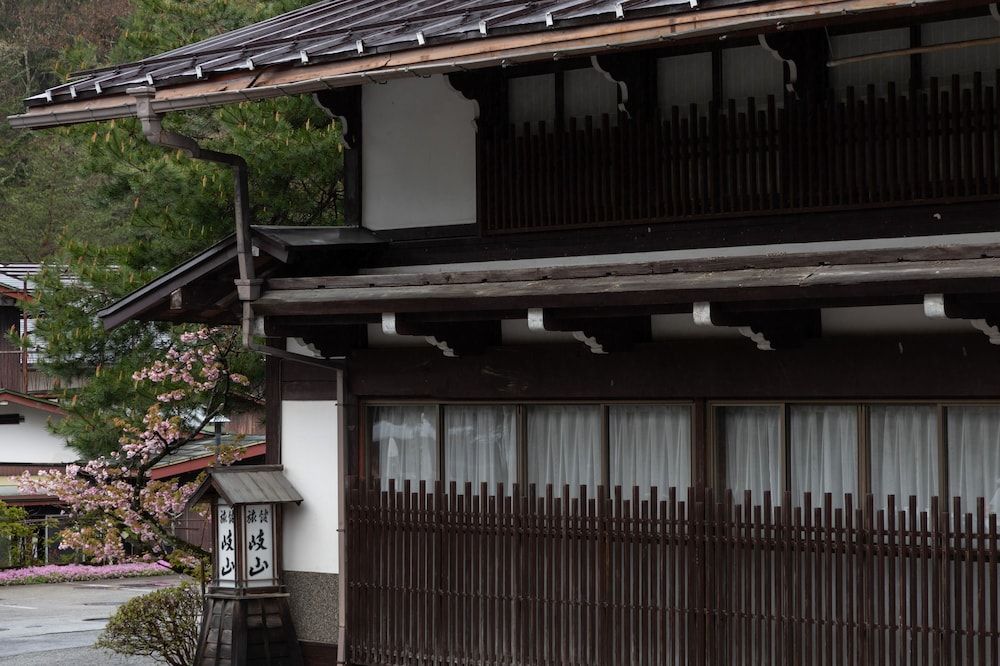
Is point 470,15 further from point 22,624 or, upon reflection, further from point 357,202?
point 22,624

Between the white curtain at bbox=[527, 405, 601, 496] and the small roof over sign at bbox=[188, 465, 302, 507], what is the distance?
2385 mm

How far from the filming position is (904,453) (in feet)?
32.9

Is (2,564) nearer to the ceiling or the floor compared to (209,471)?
nearer to the floor

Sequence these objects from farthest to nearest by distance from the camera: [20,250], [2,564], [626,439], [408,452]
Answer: [20,250]
[2,564]
[408,452]
[626,439]

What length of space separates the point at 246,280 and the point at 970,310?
5.55m

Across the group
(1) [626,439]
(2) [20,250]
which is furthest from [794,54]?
(2) [20,250]

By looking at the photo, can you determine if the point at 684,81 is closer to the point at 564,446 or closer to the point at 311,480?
the point at 564,446

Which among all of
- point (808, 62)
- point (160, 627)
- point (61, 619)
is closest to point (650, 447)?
point (808, 62)

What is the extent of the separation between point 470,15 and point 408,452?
4.25m

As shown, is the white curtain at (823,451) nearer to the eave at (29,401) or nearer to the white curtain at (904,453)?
the white curtain at (904,453)

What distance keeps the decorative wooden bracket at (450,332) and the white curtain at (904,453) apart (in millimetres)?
3261

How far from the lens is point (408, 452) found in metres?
12.3

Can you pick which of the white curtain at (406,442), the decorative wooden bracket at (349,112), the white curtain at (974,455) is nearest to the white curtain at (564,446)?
the white curtain at (406,442)

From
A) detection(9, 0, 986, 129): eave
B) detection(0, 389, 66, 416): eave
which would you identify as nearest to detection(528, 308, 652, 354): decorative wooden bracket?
detection(9, 0, 986, 129): eave
